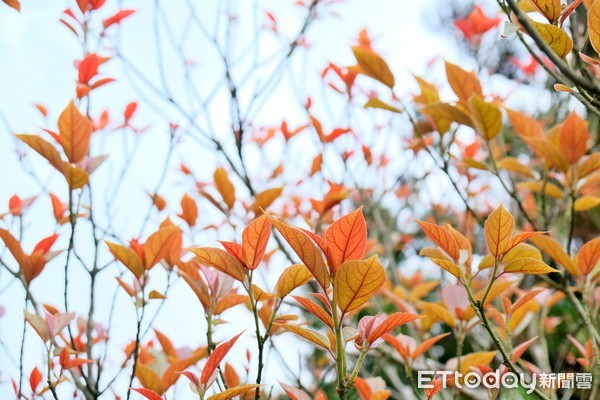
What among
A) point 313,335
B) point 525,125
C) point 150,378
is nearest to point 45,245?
point 150,378

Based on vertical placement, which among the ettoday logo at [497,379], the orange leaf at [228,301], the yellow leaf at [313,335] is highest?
the orange leaf at [228,301]

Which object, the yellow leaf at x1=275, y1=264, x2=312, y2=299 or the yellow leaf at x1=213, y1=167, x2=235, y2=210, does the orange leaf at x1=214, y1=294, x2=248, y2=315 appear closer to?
the yellow leaf at x1=275, y1=264, x2=312, y2=299

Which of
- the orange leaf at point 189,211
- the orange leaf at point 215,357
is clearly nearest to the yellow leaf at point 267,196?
the orange leaf at point 189,211

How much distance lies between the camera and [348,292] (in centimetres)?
68

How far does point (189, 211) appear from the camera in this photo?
1328 mm

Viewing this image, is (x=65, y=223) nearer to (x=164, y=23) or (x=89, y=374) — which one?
(x=89, y=374)

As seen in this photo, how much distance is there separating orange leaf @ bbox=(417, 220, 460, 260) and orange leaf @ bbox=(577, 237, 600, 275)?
28 cm

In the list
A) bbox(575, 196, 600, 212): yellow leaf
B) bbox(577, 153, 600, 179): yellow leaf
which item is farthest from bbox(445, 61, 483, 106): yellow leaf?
bbox(575, 196, 600, 212): yellow leaf

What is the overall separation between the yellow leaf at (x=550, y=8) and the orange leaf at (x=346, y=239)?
0.39 metres

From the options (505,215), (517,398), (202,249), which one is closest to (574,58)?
(505,215)

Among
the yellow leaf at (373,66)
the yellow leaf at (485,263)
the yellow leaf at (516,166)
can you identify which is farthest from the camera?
the yellow leaf at (516,166)

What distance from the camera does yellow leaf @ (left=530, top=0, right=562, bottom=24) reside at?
0.76 meters

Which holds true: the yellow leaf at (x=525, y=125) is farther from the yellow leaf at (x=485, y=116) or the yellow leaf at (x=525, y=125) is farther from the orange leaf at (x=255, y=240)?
the orange leaf at (x=255, y=240)

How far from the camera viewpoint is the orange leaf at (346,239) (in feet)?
2.21
